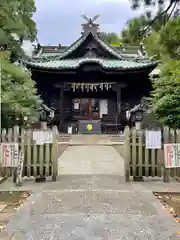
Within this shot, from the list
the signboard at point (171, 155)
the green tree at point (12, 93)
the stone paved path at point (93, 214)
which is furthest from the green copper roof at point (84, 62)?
the stone paved path at point (93, 214)

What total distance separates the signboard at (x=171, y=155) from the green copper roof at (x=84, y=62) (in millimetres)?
20120

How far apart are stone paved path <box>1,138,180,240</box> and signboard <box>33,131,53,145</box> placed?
1.07 metres

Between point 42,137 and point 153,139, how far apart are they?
9.03 feet

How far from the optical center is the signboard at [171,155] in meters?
8.63

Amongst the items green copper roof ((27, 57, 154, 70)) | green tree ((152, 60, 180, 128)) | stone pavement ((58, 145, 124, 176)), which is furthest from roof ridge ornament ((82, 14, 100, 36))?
stone pavement ((58, 145, 124, 176))

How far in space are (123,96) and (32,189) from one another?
23.8 meters

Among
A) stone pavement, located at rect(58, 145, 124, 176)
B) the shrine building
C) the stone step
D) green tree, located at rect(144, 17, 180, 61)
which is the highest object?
the shrine building

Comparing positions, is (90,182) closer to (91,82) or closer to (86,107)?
(91,82)

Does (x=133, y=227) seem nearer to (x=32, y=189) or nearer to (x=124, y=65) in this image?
(x=32, y=189)

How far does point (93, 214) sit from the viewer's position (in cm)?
559

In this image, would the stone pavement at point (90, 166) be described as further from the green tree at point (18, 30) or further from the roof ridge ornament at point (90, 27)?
the roof ridge ornament at point (90, 27)

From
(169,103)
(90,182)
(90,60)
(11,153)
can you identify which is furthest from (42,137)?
(90,60)

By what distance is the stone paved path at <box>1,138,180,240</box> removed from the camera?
15.3 ft

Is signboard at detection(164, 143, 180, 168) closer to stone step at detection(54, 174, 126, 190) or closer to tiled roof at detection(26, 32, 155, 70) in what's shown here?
Answer: stone step at detection(54, 174, 126, 190)
